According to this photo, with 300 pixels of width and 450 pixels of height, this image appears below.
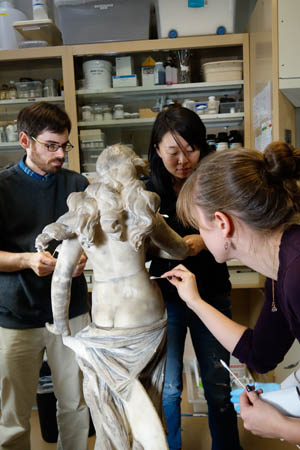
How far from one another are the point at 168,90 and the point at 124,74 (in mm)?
326

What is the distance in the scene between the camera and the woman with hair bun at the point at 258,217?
2.85 ft

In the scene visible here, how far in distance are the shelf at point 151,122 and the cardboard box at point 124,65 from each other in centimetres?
33

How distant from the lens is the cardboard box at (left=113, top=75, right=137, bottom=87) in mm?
2793

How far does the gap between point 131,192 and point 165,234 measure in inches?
6.8

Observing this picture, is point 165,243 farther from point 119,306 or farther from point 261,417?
point 261,417

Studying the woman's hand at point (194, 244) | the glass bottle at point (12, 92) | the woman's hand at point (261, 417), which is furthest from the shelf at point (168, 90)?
the woman's hand at point (261, 417)

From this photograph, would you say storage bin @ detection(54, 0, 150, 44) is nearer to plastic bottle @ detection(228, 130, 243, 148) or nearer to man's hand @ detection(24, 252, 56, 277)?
plastic bottle @ detection(228, 130, 243, 148)

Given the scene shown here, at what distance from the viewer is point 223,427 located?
1.57 metres

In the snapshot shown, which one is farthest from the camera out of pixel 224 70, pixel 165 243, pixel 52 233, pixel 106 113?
pixel 106 113

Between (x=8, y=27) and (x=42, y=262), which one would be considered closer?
(x=42, y=262)

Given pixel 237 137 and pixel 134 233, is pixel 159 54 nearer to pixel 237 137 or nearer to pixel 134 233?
pixel 237 137

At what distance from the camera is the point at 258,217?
888mm

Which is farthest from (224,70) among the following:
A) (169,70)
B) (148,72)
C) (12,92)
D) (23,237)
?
(23,237)

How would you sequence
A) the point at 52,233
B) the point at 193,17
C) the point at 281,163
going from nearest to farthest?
the point at 281,163, the point at 52,233, the point at 193,17
